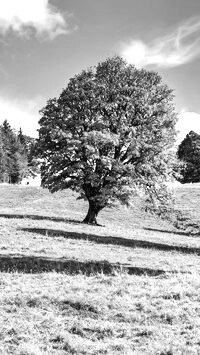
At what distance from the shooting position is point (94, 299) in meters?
12.6

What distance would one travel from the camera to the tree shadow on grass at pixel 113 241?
95.5ft

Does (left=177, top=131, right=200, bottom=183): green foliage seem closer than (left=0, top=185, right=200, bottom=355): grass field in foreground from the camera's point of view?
No

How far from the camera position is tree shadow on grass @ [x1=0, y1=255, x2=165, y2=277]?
1792cm

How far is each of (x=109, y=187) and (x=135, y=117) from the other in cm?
718

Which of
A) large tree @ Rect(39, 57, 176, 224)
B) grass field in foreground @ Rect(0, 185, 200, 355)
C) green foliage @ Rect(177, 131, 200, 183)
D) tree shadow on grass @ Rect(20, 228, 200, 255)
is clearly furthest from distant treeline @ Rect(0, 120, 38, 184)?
grass field in foreground @ Rect(0, 185, 200, 355)

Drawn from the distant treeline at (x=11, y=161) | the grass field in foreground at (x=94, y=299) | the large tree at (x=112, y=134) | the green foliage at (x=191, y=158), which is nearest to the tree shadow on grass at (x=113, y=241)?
the grass field in foreground at (x=94, y=299)

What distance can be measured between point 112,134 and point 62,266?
2011 centimetres

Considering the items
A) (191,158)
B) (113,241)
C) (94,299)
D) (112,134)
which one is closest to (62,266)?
(94,299)

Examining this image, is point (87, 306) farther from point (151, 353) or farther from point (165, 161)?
point (165, 161)

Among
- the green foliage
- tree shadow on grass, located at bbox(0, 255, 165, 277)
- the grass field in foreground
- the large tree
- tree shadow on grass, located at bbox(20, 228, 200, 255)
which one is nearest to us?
the grass field in foreground

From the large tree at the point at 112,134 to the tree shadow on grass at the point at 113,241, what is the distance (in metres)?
6.15

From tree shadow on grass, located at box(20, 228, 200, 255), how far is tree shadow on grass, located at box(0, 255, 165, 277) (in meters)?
8.44

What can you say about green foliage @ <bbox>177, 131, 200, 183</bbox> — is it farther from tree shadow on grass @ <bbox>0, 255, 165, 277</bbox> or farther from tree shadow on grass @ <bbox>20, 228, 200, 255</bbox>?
tree shadow on grass @ <bbox>0, 255, 165, 277</bbox>

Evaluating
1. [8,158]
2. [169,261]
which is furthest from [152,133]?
[8,158]
